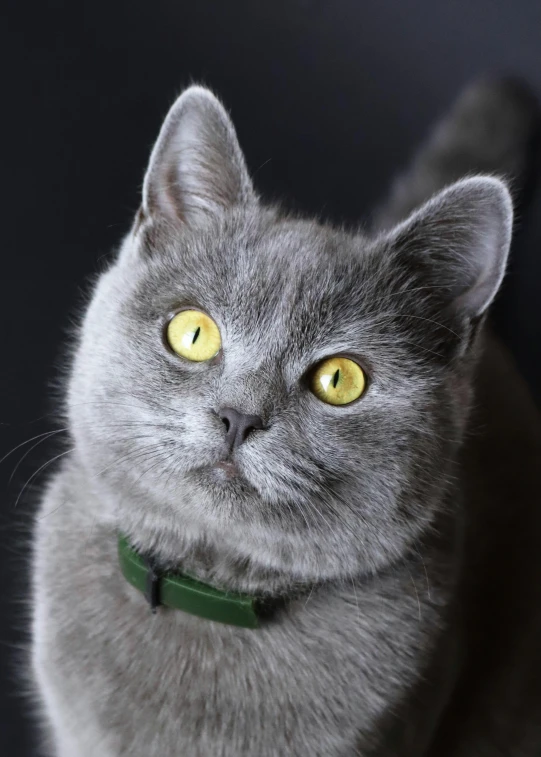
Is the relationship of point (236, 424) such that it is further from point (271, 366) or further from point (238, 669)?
point (238, 669)

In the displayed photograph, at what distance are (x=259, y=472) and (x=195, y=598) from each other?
0.20m

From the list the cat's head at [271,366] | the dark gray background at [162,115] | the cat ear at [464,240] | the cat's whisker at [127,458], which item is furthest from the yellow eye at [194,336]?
the dark gray background at [162,115]

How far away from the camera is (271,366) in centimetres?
84

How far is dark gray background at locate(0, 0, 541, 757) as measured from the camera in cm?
142

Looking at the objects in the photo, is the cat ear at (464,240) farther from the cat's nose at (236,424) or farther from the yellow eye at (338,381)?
the cat's nose at (236,424)

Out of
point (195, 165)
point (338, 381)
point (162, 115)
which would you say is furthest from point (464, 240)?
point (162, 115)

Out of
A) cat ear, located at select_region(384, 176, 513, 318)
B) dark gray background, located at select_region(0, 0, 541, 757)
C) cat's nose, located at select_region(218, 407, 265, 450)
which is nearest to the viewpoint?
cat's nose, located at select_region(218, 407, 265, 450)

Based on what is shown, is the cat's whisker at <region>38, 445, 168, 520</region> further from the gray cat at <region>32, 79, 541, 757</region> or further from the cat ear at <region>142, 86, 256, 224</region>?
the cat ear at <region>142, 86, 256, 224</region>

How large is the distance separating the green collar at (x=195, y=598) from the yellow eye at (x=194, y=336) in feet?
0.80

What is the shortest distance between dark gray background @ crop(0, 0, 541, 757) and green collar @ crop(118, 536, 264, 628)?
410 mm

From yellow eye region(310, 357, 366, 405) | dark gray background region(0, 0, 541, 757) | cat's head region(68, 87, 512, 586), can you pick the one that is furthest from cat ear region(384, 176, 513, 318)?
dark gray background region(0, 0, 541, 757)

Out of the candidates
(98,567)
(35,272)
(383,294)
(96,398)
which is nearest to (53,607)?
(98,567)

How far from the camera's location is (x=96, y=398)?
918 millimetres

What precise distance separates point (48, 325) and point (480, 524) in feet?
2.53
